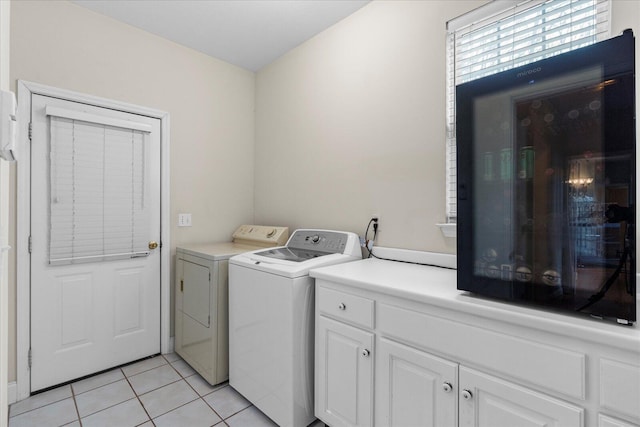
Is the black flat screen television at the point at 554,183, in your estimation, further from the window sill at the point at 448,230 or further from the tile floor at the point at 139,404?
the tile floor at the point at 139,404

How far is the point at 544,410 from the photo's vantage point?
93cm

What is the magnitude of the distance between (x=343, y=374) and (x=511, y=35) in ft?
6.24

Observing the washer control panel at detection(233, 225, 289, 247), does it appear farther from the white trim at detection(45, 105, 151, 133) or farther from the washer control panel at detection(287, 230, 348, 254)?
the white trim at detection(45, 105, 151, 133)

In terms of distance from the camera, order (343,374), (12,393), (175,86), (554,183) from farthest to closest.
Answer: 1. (175,86)
2. (12,393)
3. (343,374)
4. (554,183)

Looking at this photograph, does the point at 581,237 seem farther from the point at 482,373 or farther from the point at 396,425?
the point at 396,425

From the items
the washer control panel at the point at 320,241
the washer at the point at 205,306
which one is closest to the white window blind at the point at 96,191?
the washer at the point at 205,306

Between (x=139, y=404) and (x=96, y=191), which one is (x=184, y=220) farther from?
(x=139, y=404)

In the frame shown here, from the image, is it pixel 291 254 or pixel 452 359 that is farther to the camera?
pixel 291 254

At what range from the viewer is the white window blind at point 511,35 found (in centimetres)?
133

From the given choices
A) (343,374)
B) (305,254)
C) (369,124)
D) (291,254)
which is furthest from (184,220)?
(343,374)

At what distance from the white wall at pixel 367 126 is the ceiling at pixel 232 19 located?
14 centimetres

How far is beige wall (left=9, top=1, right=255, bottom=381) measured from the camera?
2.03 metres

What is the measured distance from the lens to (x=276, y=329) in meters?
1.70

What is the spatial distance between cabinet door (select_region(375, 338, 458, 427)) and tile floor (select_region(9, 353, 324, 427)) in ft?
2.13
